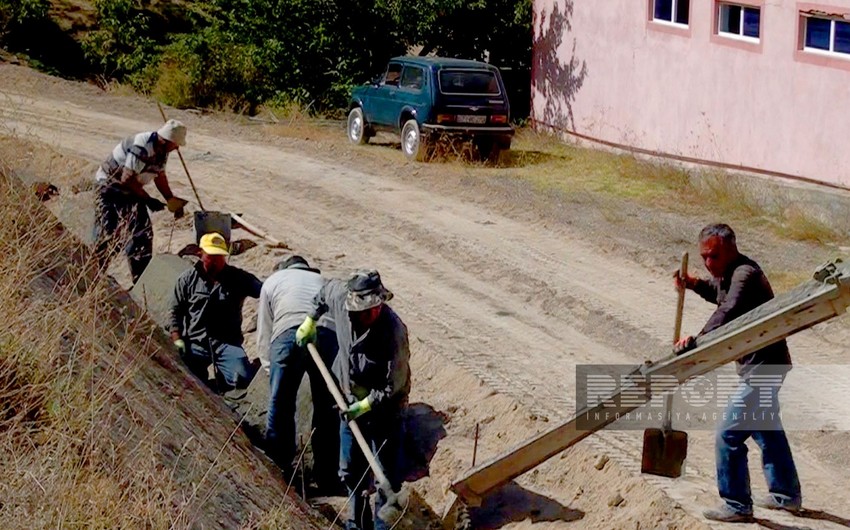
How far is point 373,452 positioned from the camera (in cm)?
777

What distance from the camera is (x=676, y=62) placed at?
20.3 metres

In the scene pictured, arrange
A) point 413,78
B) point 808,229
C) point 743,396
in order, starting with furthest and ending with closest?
point 413,78, point 808,229, point 743,396

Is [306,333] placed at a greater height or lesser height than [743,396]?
greater

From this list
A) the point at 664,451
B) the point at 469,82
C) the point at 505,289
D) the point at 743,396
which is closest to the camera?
the point at 743,396

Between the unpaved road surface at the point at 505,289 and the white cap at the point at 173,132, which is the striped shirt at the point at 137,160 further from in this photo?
the unpaved road surface at the point at 505,289

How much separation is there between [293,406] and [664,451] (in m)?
2.73

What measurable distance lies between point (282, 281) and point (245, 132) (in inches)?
534

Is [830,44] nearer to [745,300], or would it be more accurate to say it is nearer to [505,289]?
[505,289]

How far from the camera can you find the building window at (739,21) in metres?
18.8

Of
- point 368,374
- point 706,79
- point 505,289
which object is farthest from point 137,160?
point 706,79

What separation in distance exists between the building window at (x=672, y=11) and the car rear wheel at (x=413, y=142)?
4.81 meters

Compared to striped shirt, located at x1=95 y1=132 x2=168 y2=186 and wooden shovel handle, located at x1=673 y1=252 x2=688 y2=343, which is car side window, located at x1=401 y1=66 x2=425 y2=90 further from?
wooden shovel handle, located at x1=673 y1=252 x2=688 y2=343

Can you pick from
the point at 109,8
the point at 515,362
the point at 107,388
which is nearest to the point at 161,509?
the point at 107,388

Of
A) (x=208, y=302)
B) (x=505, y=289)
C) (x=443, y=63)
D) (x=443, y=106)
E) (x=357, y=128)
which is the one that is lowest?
(x=505, y=289)
